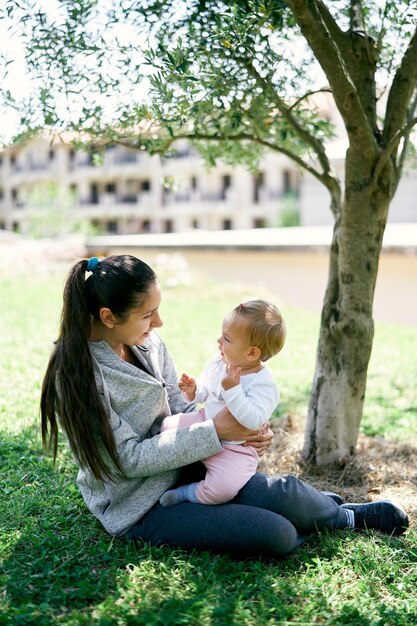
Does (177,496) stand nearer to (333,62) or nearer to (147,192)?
(333,62)

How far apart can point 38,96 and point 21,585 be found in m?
2.53

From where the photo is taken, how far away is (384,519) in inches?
129

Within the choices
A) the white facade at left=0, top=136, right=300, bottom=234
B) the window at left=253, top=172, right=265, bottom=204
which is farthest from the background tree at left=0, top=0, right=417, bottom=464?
the window at left=253, top=172, right=265, bottom=204

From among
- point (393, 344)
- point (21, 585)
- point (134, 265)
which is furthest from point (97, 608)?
Result: point (393, 344)

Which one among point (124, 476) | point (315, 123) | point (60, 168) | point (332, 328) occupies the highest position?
point (60, 168)

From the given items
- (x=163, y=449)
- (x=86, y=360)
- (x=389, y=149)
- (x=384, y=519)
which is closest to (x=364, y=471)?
(x=384, y=519)

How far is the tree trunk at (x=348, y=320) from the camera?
152 inches

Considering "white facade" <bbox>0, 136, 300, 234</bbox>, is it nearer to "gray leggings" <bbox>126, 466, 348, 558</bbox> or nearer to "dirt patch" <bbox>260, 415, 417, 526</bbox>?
"dirt patch" <bbox>260, 415, 417, 526</bbox>

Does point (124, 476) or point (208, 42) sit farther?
point (208, 42)

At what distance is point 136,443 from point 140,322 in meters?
0.47

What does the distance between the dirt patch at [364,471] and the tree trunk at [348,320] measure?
3.5 inches

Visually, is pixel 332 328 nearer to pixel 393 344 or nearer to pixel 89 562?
pixel 89 562

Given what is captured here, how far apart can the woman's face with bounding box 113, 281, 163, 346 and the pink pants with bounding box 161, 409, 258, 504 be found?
555 mm

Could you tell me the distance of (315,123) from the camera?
449cm
